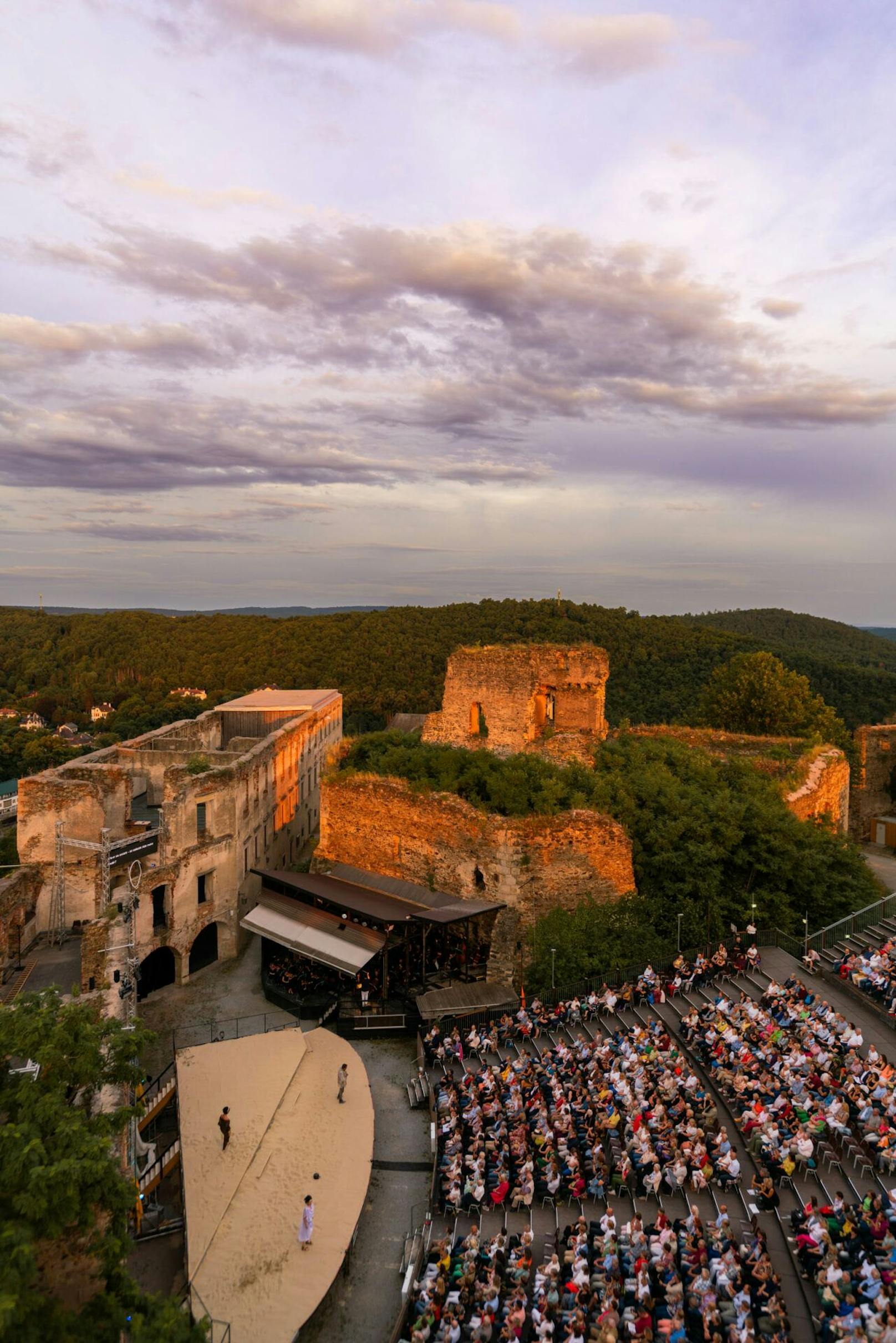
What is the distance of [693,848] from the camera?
2494 cm

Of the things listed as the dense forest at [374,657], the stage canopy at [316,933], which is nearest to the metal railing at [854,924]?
the stage canopy at [316,933]

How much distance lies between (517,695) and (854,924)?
45.2ft

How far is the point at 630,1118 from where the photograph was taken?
1616cm

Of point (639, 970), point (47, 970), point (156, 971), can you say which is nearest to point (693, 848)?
point (639, 970)

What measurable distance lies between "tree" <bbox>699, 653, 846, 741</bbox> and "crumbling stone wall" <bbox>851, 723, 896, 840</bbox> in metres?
2.65

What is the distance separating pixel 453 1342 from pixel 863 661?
11830cm

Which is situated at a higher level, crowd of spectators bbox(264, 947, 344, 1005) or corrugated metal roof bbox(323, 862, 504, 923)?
corrugated metal roof bbox(323, 862, 504, 923)

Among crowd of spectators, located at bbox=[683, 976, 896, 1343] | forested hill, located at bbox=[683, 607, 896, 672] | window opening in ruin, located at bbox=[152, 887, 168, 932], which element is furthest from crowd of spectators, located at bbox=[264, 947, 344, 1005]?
forested hill, located at bbox=[683, 607, 896, 672]

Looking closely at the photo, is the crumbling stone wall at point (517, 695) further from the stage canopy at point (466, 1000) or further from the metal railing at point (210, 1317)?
the metal railing at point (210, 1317)

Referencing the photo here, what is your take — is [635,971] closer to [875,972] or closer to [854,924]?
[875,972]

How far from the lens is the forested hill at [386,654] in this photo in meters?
74.0

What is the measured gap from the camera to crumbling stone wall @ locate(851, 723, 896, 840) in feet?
131

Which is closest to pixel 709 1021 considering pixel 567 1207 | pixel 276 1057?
pixel 567 1207

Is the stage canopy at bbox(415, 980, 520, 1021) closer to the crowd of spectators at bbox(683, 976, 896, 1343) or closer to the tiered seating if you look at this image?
the crowd of spectators at bbox(683, 976, 896, 1343)
